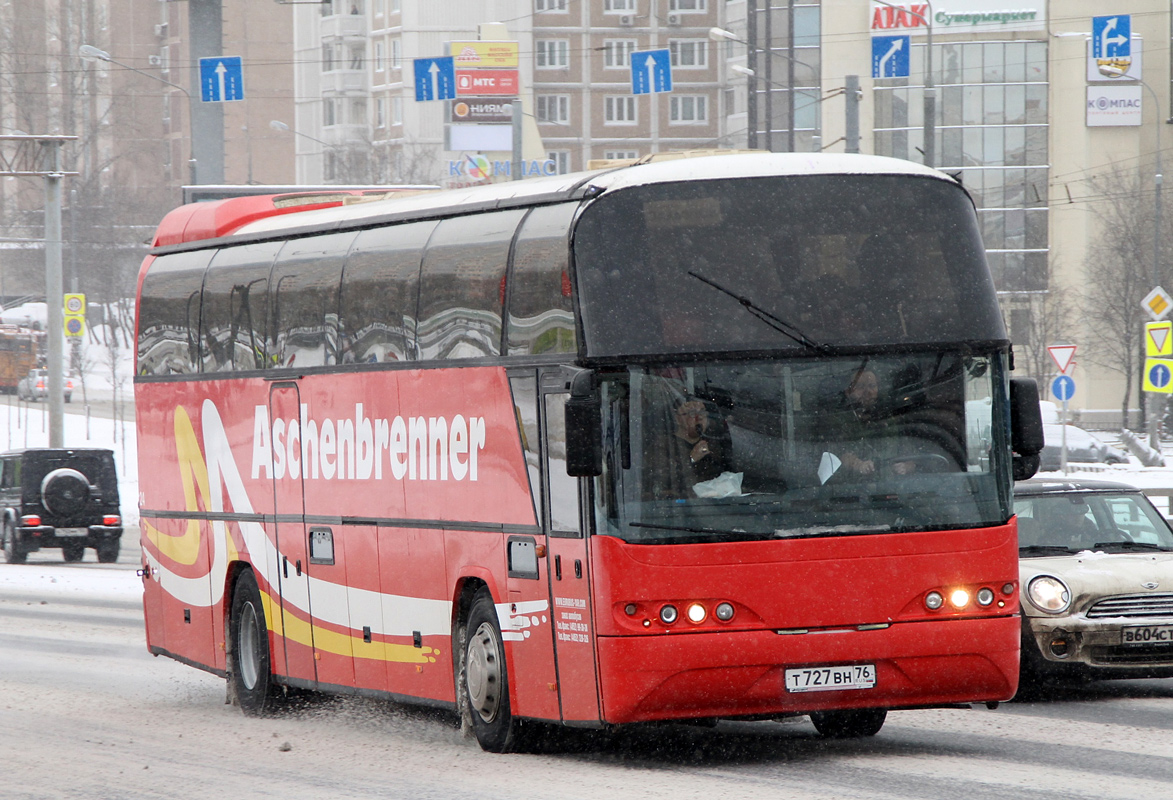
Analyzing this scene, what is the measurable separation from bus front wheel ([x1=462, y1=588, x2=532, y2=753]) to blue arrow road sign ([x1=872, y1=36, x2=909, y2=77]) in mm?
29901

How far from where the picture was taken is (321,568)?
12414 mm

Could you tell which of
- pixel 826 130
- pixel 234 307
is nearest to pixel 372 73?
pixel 826 130

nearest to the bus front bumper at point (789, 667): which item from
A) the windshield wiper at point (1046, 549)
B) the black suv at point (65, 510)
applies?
the windshield wiper at point (1046, 549)

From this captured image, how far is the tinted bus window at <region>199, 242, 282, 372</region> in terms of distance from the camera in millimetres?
13297

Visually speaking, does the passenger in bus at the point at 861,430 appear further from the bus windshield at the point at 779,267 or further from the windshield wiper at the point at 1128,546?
the windshield wiper at the point at 1128,546

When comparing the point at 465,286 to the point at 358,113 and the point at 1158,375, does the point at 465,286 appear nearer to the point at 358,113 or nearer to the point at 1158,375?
the point at 1158,375

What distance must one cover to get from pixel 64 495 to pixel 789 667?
23.9 metres

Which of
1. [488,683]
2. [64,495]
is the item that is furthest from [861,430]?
[64,495]

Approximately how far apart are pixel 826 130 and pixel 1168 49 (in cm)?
1361

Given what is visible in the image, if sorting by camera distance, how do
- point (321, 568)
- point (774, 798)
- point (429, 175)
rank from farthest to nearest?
point (429, 175), point (321, 568), point (774, 798)

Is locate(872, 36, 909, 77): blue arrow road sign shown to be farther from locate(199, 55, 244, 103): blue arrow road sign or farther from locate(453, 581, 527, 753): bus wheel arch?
locate(453, 581, 527, 753): bus wheel arch

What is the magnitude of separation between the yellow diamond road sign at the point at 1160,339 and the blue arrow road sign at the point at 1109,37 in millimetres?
24028

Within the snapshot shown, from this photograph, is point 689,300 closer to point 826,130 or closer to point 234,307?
point 234,307

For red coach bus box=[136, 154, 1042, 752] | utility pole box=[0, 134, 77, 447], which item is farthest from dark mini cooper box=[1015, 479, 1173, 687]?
utility pole box=[0, 134, 77, 447]
